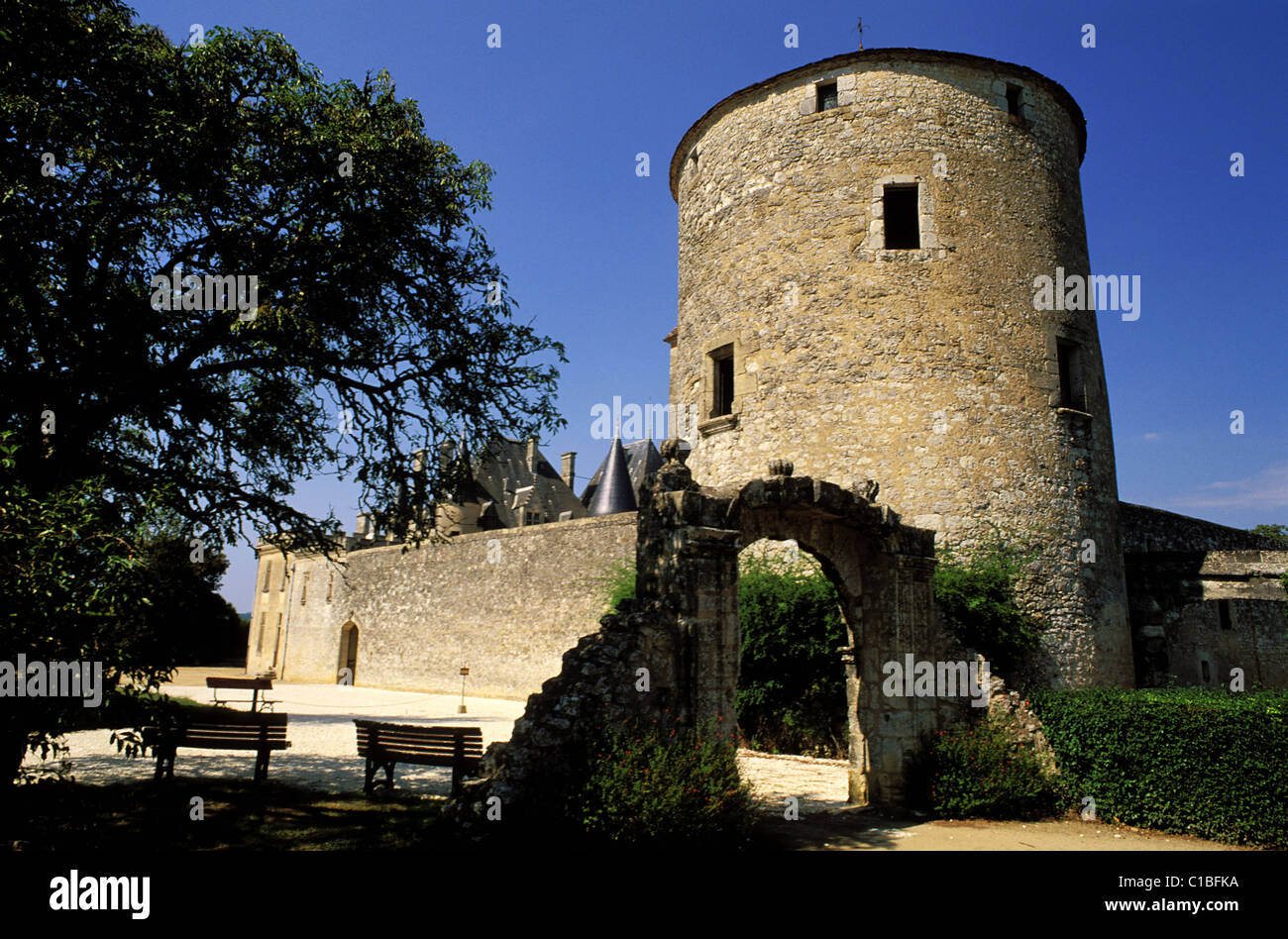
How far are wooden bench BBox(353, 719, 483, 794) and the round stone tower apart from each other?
615cm

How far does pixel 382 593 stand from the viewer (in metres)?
28.0

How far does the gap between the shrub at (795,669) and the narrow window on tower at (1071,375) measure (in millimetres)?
5339

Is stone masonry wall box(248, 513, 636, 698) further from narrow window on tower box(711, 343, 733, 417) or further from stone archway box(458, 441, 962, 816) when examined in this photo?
stone archway box(458, 441, 962, 816)

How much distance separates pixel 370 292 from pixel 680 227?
8350mm

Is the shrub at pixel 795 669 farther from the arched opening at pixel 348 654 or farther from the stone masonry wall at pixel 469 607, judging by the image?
A: the arched opening at pixel 348 654

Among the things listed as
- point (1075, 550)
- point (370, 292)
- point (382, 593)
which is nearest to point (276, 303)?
point (370, 292)

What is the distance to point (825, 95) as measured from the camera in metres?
14.1

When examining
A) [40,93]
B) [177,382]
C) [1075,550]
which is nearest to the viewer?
[40,93]

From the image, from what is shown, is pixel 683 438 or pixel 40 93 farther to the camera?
pixel 683 438

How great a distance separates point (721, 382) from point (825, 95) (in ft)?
17.3

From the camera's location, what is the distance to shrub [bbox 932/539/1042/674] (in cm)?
1147

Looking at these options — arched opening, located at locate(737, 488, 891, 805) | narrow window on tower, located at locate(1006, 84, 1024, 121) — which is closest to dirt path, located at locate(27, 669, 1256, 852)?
arched opening, located at locate(737, 488, 891, 805)

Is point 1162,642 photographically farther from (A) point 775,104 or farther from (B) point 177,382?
(B) point 177,382

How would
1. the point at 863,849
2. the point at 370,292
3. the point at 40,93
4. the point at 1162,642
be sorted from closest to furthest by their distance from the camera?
the point at 863,849 < the point at 40,93 < the point at 370,292 < the point at 1162,642
